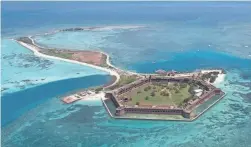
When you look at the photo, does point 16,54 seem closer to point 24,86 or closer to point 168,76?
point 24,86

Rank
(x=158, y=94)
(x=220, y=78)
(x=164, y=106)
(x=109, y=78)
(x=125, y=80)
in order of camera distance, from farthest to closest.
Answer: (x=109, y=78), (x=220, y=78), (x=125, y=80), (x=158, y=94), (x=164, y=106)

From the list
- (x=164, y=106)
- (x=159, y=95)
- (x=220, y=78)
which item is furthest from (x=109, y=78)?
(x=220, y=78)

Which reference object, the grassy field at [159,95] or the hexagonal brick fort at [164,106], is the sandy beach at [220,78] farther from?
the grassy field at [159,95]

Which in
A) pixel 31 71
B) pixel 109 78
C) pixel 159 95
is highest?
pixel 159 95

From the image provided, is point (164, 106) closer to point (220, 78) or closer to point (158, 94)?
point (158, 94)

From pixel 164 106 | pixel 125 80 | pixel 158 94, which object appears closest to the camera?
pixel 164 106

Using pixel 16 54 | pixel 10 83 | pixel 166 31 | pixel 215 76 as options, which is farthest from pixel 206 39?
pixel 10 83

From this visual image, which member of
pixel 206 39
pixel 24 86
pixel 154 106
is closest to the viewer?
pixel 154 106
